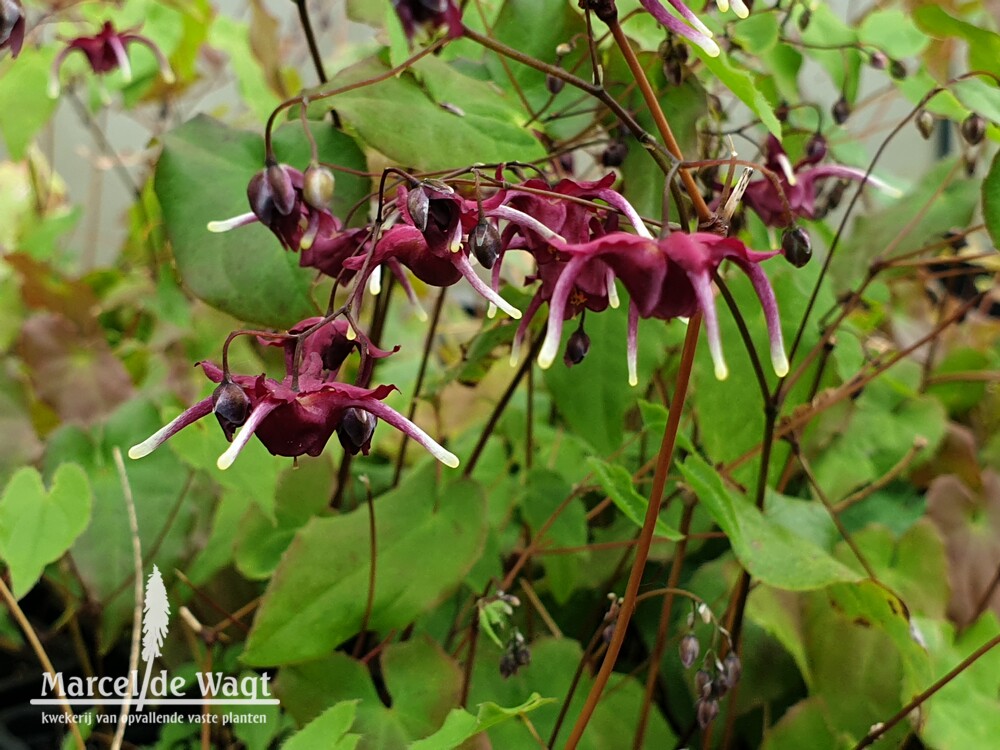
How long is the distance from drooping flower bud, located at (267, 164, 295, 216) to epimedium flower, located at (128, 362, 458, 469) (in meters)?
0.08

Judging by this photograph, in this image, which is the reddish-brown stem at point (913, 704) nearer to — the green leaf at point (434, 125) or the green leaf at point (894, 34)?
the green leaf at point (434, 125)

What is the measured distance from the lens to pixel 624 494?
1.09 ft

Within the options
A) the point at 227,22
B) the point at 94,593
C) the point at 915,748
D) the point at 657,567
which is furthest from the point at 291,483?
the point at 227,22

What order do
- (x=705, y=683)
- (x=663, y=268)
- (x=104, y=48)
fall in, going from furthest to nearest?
(x=104, y=48) < (x=705, y=683) < (x=663, y=268)

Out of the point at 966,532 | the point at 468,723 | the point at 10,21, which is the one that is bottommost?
the point at 966,532

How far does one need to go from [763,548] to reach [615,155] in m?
0.17

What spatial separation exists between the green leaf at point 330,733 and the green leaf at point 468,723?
0.08ft

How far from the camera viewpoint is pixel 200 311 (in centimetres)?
65

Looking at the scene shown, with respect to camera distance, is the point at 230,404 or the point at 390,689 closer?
the point at 230,404

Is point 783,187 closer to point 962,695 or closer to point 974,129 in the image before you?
point 974,129

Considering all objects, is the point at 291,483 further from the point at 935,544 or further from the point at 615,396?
the point at 935,544

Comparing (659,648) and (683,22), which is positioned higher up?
(683,22)

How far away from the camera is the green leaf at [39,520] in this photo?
0.37m

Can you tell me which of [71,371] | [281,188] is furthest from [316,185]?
[71,371]
